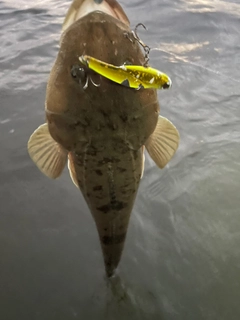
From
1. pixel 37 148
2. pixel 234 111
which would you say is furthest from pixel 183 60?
pixel 37 148

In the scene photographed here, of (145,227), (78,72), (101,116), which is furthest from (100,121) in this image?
(145,227)

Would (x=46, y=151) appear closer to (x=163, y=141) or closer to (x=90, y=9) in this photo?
(x=163, y=141)

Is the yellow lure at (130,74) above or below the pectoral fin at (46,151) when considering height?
above

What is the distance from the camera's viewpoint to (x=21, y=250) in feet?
10.4

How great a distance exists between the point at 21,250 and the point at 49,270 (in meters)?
0.29

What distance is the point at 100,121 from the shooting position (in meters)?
1.92

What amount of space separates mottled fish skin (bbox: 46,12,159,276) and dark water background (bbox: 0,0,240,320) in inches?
38.3

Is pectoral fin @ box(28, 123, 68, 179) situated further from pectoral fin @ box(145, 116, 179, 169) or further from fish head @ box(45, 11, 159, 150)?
pectoral fin @ box(145, 116, 179, 169)

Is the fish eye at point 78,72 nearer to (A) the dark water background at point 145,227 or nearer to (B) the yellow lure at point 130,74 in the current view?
(B) the yellow lure at point 130,74

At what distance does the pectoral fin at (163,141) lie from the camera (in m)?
2.24

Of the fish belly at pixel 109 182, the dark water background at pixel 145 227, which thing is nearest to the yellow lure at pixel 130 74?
the fish belly at pixel 109 182

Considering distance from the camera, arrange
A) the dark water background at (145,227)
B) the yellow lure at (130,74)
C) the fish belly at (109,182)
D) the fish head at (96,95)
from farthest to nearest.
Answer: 1. the dark water background at (145,227)
2. the fish belly at (109,182)
3. the fish head at (96,95)
4. the yellow lure at (130,74)

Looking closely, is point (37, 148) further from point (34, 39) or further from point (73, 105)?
point (34, 39)

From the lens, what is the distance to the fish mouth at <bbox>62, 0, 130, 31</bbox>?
179 cm
